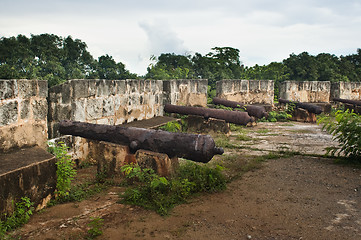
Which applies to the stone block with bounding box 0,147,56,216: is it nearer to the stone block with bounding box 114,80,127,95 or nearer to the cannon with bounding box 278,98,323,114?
the stone block with bounding box 114,80,127,95

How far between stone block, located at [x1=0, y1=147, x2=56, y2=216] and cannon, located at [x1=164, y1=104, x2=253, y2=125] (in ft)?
16.6

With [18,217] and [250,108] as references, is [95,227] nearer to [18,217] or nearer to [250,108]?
[18,217]

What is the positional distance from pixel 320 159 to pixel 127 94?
4.16 m

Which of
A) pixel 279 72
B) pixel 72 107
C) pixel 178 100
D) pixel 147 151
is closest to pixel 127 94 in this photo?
pixel 72 107

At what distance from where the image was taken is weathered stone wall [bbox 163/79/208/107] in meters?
9.12

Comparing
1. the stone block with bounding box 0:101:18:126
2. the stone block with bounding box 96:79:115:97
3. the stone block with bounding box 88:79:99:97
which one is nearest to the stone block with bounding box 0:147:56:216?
the stone block with bounding box 0:101:18:126

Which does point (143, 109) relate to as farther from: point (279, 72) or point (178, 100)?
point (279, 72)

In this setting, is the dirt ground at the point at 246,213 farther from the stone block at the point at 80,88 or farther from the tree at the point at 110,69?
the tree at the point at 110,69

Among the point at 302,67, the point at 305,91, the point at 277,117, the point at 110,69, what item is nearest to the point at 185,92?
the point at 277,117

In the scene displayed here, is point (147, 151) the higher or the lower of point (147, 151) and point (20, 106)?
the lower

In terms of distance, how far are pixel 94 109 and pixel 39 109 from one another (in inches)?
57.9

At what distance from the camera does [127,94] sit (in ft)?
23.8

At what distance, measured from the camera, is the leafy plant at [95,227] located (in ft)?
9.26

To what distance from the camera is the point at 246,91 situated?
40.3ft
